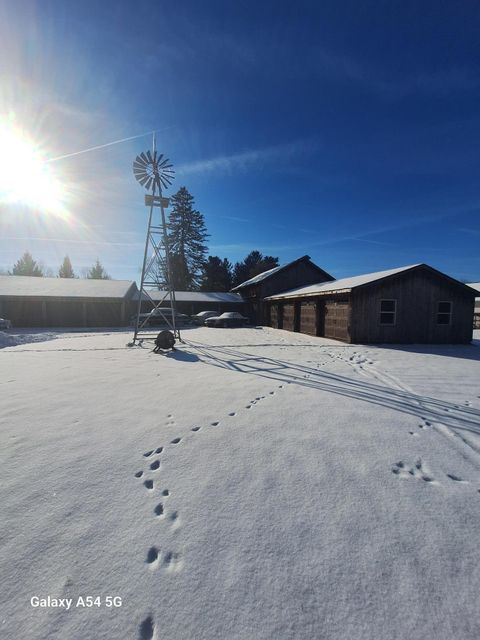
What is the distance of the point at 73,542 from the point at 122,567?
532 mm

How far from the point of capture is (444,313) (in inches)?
595

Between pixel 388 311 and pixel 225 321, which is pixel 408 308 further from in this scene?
→ pixel 225 321

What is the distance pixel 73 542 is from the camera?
90.0 inches

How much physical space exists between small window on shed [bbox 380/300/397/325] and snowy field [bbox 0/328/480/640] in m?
9.71

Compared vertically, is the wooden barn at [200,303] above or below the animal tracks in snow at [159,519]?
above

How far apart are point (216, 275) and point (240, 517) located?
45.5 metres

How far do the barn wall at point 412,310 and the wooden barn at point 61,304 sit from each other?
18.7 metres

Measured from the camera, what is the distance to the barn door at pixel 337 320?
15.2m

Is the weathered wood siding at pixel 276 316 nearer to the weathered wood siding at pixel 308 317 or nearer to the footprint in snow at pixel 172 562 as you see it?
the weathered wood siding at pixel 308 317

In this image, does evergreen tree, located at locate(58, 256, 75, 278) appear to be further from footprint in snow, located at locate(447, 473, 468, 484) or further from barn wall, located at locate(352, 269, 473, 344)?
footprint in snow, located at locate(447, 473, 468, 484)

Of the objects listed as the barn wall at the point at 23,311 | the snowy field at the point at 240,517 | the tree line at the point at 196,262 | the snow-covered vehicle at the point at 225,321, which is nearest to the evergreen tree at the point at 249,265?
the tree line at the point at 196,262

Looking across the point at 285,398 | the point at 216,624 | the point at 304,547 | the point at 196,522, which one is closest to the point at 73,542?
the point at 196,522

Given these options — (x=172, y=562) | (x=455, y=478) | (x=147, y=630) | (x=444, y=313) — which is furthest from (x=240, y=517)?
(x=444, y=313)

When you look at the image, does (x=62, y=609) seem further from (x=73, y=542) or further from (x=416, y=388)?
(x=416, y=388)
